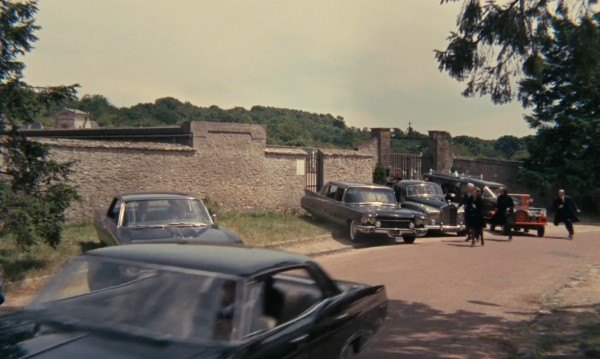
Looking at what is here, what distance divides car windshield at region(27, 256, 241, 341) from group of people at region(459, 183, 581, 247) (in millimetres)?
13603

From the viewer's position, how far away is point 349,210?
17125 millimetres

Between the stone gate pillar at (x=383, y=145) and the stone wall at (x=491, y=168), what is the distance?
4935mm

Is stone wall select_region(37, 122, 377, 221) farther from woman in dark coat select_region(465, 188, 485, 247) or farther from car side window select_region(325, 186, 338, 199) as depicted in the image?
woman in dark coat select_region(465, 188, 485, 247)

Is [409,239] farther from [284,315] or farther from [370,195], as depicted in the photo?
[284,315]

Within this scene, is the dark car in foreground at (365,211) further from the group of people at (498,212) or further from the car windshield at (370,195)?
the group of people at (498,212)

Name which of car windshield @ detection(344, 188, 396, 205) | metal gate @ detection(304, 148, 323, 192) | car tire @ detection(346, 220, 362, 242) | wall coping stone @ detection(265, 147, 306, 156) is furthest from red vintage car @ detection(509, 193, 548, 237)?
wall coping stone @ detection(265, 147, 306, 156)

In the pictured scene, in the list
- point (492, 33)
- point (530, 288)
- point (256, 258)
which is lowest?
point (530, 288)

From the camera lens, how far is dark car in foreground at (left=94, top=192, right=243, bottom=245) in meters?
9.85

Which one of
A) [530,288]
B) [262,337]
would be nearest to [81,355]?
[262,337]

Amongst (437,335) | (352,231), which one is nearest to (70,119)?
(352,231)

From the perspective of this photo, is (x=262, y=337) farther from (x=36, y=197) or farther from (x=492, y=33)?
(x=36, y=197)

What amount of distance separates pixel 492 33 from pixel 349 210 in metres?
9.02

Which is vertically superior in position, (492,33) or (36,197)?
(492,33)

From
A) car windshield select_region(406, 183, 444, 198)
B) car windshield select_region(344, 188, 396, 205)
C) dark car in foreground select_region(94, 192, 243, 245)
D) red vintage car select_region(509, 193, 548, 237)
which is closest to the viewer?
dark car in foreground select_region(94, 192, 243, 245)
